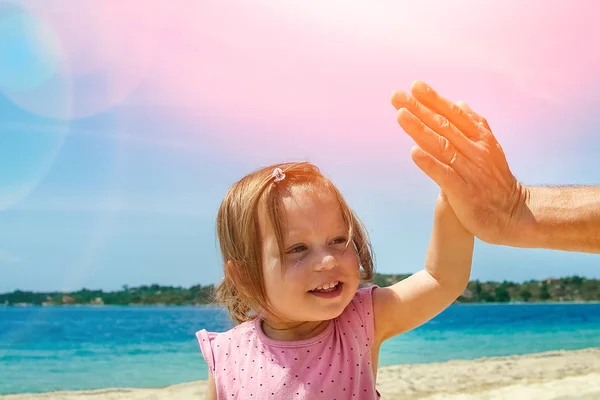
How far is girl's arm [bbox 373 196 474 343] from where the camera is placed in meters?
1.88

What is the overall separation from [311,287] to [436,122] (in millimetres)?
597

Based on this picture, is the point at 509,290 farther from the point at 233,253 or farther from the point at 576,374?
the point at 233,253

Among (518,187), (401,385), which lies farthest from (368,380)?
(401,385)

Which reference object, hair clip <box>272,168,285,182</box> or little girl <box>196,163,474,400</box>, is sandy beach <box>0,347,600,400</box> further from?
hair clip <box>272,168,285,182</box>

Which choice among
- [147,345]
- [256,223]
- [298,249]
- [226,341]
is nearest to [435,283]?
[298,249]

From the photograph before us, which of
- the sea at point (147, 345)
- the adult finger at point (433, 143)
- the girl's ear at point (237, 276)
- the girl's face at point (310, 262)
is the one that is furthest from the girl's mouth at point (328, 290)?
the sea at point (147, 345)

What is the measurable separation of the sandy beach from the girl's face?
6077 millimetres

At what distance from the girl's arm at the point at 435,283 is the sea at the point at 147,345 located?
925cm

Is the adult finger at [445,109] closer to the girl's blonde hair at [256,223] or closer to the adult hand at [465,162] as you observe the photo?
the adult hand at [465,162]

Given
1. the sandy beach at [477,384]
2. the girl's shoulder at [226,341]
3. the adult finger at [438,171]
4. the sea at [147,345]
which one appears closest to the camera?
the adult finger at [438,171]

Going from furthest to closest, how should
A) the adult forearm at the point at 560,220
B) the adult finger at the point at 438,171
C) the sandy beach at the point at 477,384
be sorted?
the sandy beach at the point at 477,384
the adult forearm at the point at 560,220
the adult finger at the point at 438,171

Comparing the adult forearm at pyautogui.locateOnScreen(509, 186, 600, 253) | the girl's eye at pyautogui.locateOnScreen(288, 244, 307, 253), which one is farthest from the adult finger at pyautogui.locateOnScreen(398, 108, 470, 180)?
the girl's eye at pyautogui.locateOnScreen(288, 244, 307, 253)

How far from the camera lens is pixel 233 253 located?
2.11 meters

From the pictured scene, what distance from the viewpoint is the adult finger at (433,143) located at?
1.77 m
